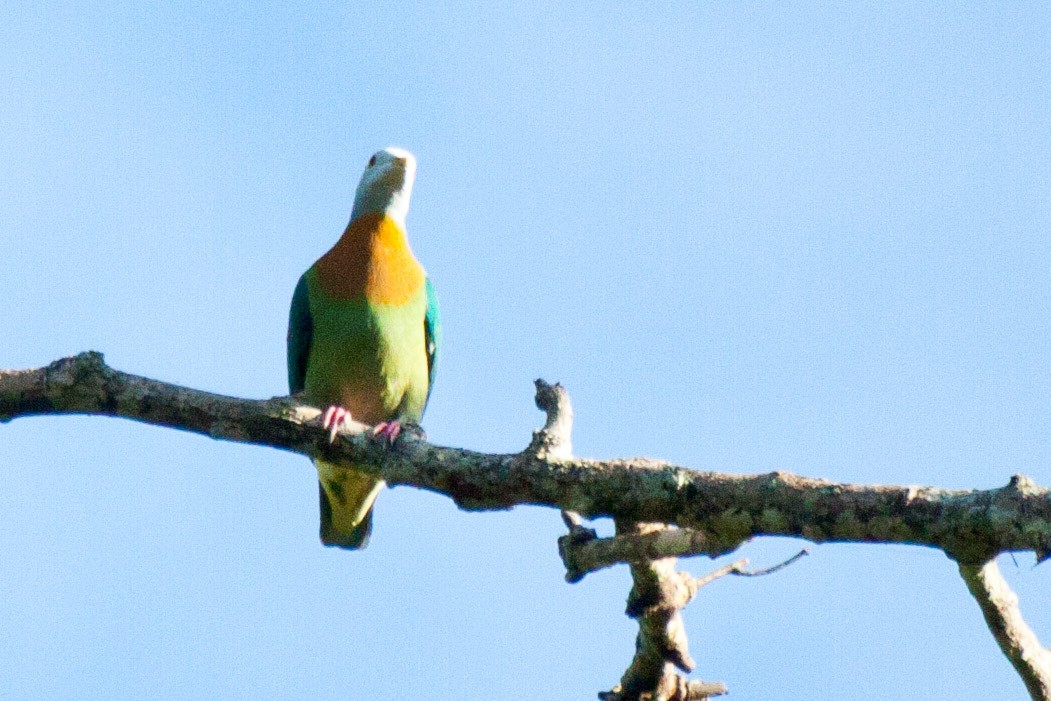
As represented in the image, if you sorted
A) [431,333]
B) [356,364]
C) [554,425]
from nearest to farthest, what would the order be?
[554,425] → [356,364] → [431,333]

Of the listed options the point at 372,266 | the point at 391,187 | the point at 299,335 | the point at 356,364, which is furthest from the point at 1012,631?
the point at 391,187

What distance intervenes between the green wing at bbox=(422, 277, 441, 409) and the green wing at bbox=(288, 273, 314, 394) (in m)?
0.65

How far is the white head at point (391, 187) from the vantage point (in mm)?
7871

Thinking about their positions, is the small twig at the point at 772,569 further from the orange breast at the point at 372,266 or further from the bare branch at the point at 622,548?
the orange breast at the point at 372,266

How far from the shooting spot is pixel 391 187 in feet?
25.9

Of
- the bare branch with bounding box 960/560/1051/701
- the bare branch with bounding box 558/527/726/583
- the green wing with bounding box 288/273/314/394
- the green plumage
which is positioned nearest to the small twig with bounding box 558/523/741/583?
the bare branch with bounding box 558/527/726/583

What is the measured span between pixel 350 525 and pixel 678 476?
3571mm

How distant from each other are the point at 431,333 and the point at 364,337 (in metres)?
0.61

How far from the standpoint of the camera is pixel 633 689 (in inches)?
209

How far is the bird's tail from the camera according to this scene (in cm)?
722

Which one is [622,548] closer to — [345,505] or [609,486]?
[609,486]

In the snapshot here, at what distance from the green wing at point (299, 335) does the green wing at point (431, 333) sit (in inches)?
25.7

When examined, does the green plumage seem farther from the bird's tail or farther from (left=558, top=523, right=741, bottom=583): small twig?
(left=558, top=523, right=741, bottom=583): small twig

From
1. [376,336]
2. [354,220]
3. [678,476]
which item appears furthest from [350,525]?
[678,476]
